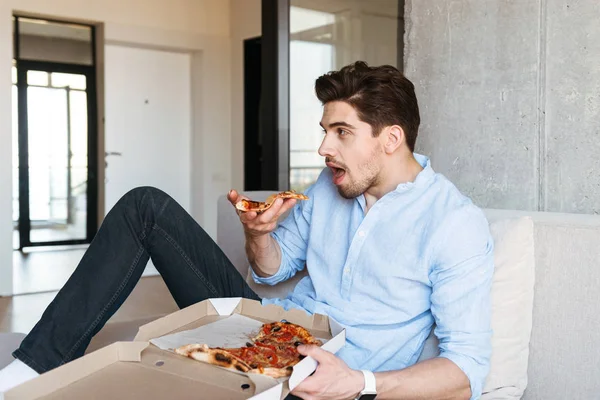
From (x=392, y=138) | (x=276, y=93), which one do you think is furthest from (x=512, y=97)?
(x=276, y=93)

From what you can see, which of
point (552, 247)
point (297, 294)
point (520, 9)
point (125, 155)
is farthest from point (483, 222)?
point (125, 155)

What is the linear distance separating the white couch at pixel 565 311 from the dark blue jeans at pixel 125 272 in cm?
78

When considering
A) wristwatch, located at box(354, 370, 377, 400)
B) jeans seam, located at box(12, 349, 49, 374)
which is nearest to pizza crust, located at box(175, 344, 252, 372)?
wristwatch, located at box(354, 370, 377, 400)

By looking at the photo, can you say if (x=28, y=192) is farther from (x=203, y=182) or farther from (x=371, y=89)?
(x=371, y=89)

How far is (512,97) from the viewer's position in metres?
1.94

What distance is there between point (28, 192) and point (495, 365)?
616 centimetres

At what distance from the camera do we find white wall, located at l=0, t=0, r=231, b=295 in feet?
18.2

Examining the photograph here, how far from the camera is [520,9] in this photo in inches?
75.7

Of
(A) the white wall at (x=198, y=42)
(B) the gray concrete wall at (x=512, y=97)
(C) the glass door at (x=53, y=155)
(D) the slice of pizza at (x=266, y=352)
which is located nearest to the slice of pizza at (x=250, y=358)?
(D) the slice of pizza at (x=266, y=352)

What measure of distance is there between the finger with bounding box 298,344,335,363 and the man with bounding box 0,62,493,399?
0.15 metres

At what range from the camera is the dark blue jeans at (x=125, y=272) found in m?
1.47

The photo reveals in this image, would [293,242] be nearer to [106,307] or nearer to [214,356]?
[106,307]

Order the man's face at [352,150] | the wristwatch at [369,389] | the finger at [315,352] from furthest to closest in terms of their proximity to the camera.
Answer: the man's face at [352,150] → the wristwatch at [369,389] → the finger at [315,352]

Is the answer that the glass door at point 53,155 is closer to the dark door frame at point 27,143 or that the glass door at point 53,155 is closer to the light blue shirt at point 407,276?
the dark door frame at point 27,143
